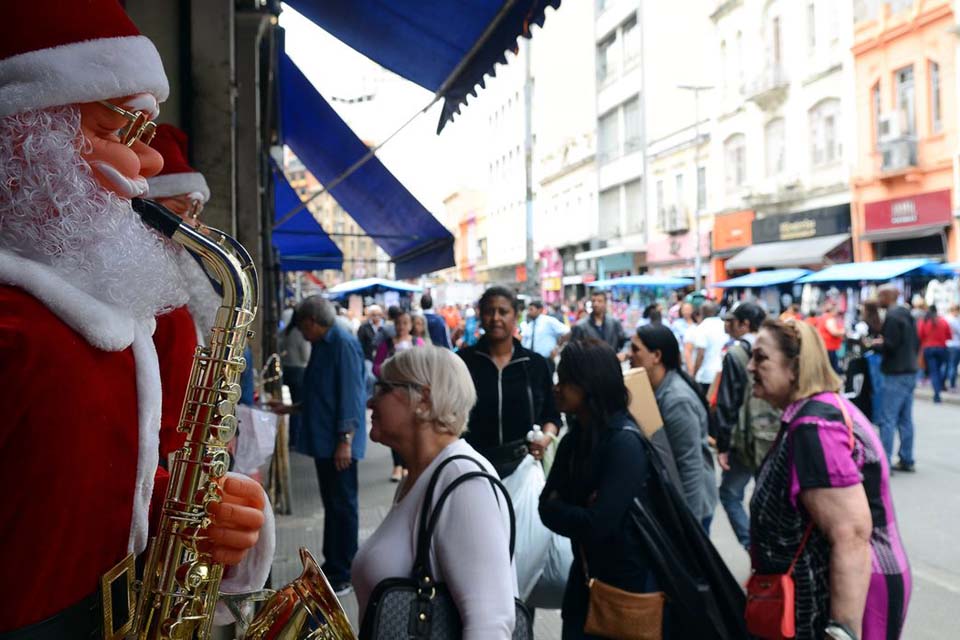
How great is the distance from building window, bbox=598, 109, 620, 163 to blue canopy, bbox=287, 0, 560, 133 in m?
38.5

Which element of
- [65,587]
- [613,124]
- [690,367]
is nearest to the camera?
[65,587]

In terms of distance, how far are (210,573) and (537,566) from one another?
2556 mm

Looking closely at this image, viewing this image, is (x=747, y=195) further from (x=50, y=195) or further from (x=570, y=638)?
(x=50, y=195)

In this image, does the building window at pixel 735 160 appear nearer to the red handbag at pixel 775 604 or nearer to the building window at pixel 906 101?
the building window at pixel 906 101

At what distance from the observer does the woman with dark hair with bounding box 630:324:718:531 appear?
4.64m

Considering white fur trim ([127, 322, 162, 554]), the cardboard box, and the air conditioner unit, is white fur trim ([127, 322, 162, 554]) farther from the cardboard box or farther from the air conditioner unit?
the air conditioner unit

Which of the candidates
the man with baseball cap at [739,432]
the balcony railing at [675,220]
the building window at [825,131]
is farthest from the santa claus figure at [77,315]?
the balcony railing at [675,220]

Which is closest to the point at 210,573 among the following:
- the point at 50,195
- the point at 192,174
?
the point at 50,195

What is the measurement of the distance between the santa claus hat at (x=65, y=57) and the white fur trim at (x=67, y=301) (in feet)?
0.93

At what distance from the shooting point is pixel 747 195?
30.8 m

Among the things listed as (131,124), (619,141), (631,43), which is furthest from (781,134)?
(131,124)

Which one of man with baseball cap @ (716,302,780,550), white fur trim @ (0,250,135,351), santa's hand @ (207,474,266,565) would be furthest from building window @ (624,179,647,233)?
white fur trim @ (0,250,135,351)

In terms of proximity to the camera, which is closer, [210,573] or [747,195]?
[210,573]

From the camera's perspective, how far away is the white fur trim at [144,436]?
1429 mm
